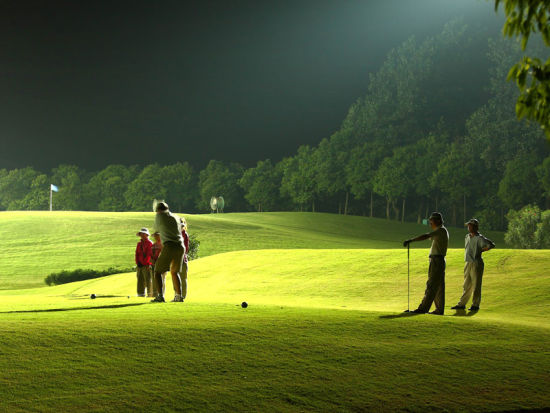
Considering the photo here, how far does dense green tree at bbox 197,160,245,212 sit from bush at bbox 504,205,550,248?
65.1 m

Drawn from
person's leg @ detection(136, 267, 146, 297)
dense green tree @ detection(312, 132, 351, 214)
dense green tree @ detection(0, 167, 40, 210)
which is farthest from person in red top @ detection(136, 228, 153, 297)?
dense green tree @ detection(0, 167, 40, 210)

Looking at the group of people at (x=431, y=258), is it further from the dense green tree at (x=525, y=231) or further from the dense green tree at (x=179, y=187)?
the dense green tree at (x=179, y=187)

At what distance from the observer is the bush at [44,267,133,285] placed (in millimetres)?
43781

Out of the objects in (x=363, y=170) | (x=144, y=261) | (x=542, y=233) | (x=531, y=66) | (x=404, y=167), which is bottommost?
(x=542, y=233)

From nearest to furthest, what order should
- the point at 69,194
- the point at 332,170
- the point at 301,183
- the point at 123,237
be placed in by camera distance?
A: 1. the point at 123,237
2. the point at 332,170
3. the point at 301,183
4. the point at 69,194

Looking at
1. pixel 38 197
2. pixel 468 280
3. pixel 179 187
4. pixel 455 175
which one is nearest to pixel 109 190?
pixel 179 187

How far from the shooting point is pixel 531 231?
2331 inches

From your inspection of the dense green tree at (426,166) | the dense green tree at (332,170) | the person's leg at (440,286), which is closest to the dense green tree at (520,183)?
the dense green tree at (426,166)

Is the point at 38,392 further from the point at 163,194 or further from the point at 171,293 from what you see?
the point at 163,194

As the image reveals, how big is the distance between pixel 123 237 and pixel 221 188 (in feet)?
192

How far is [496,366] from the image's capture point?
957 cm

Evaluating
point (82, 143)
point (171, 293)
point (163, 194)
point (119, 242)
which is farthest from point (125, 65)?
point (171, 293)

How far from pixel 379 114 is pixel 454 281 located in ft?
321

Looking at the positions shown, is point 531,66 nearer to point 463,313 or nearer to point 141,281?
point 463,313
